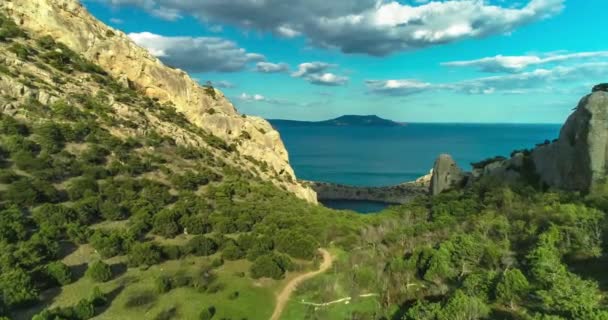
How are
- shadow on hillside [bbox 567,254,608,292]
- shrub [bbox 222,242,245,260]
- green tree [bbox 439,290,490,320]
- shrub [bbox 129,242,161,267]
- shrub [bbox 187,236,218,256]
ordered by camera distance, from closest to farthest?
green tree [bbox 439,290,490,320] < shadow on hillside [bbox 567,254,608,292] < shrub [bbox 129,242,161,267] < shrub [bbox 187,236,218,256] < shrub [bbox 222,242,245,260]

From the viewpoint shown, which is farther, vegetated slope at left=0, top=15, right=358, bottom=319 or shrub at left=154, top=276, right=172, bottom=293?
shrub at left=154, top=276, right=172, bottom=293

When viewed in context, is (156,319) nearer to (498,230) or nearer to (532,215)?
(498,230)

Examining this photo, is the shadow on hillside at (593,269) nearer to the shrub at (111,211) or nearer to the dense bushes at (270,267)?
the dense bushes at (270,267)

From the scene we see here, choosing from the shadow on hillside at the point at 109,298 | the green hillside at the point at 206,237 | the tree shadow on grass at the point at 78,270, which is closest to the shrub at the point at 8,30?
the green hillside at the point at 206,237

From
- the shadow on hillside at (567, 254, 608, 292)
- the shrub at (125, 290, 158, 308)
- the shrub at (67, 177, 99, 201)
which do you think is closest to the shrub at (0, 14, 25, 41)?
the shrub at (67, 177, 99, 201)

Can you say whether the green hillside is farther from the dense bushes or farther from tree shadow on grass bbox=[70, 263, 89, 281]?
the dense bushes

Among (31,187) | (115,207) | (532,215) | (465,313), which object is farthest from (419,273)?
(31,187)

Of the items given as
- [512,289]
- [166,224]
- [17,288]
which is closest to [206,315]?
[17,288]
